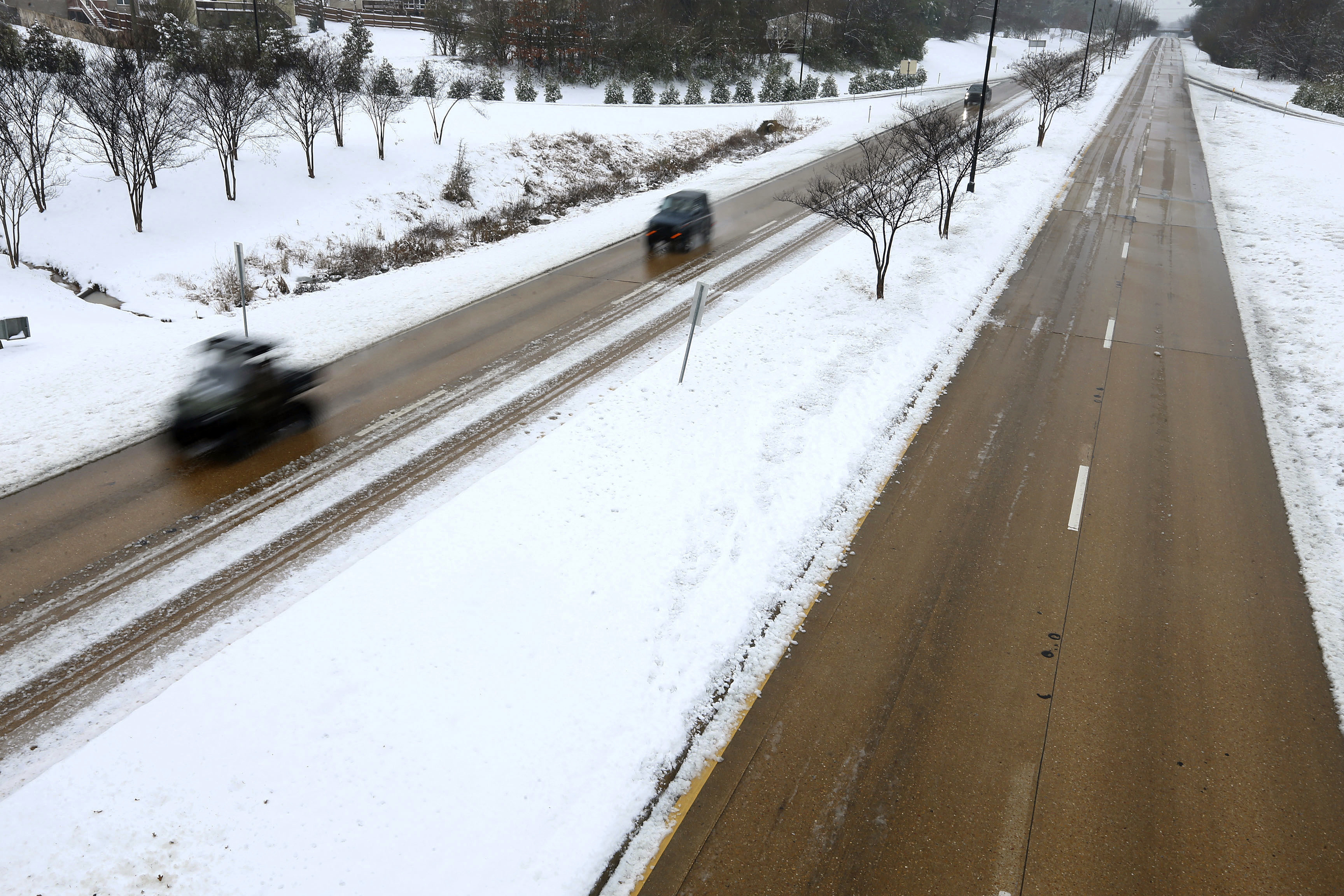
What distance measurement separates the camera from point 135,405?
11.8 m

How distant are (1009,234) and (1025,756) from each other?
2098cm

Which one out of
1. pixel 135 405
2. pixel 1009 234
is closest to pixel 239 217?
pixel 135 405

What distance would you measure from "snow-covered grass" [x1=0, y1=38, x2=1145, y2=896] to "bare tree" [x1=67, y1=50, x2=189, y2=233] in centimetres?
1579

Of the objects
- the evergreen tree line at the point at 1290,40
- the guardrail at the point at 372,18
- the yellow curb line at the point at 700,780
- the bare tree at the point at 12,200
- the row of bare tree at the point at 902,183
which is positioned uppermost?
the evergreen tree line at the point at 1290,40

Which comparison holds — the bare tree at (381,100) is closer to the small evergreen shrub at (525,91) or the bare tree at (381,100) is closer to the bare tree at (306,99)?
the bare tree at (306,99)

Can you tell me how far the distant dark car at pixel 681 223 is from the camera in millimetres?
21328

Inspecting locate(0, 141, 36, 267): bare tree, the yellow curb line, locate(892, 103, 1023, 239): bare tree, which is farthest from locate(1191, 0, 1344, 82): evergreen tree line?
locate(0, 141, 36, 267): bare tree

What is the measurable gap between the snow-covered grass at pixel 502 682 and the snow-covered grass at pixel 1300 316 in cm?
503

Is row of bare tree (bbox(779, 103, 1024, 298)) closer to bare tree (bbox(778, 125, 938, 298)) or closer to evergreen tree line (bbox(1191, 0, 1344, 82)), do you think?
bare tree (bbox(778, 125, 938, 298))

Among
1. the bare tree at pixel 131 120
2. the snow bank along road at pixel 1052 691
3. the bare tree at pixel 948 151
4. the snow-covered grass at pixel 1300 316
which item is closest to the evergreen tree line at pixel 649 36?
the bare tree at pixel 948 151

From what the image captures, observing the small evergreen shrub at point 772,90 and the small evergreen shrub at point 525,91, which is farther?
the small evergreen shrub at point 772,90

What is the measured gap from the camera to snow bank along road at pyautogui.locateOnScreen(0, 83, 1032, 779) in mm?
7199

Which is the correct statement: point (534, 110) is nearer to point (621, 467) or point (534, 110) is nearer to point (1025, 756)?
point (621, 467)

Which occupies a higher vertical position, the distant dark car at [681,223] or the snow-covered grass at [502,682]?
Answer: the distant dark car at [681,223]
